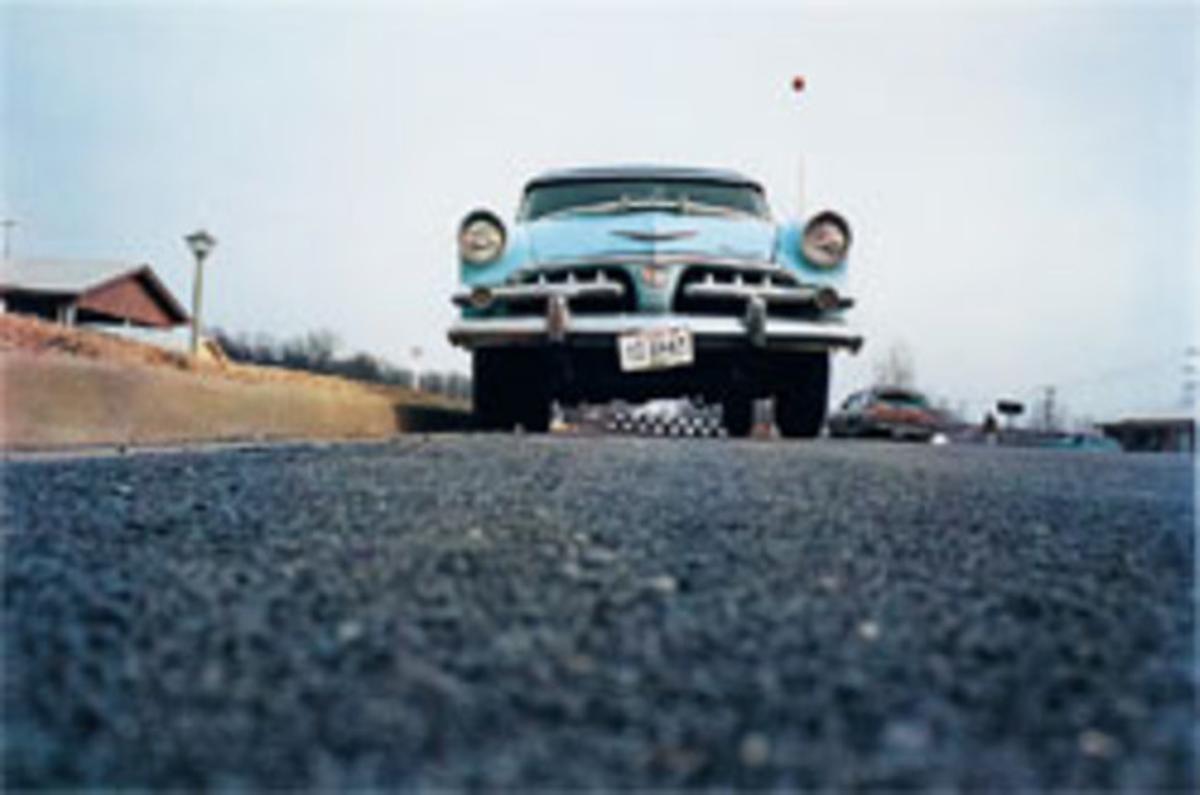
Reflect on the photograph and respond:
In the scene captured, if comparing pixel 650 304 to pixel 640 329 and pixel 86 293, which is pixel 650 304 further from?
pixel 86 293

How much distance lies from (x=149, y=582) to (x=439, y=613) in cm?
47

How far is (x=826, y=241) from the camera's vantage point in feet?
16.0

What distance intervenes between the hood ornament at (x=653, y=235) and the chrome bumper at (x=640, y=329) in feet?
1.46

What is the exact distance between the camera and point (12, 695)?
3.06 ft

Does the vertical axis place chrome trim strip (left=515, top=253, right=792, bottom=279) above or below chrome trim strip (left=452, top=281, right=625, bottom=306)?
above

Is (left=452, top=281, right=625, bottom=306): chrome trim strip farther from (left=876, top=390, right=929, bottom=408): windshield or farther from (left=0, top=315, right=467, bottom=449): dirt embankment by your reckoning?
(left=876, top=390, right=929, bottom=408): windshield

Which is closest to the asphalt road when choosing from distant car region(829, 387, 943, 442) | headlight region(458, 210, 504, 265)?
headlight region(458, 210, 504, 265)

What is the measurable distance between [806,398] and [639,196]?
1.62 metres

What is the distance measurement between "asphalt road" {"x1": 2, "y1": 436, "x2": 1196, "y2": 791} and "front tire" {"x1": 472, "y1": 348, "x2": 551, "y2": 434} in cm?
317

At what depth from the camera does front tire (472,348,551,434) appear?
5141mm

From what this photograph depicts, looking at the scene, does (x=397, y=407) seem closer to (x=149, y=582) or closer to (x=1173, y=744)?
(x=149, y=582)

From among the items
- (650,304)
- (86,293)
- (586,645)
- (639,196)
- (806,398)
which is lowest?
(586,645)

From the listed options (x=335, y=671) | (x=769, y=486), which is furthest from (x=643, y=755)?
(x=769, y=486)

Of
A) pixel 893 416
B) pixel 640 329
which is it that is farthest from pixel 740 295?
pixel 893 416
